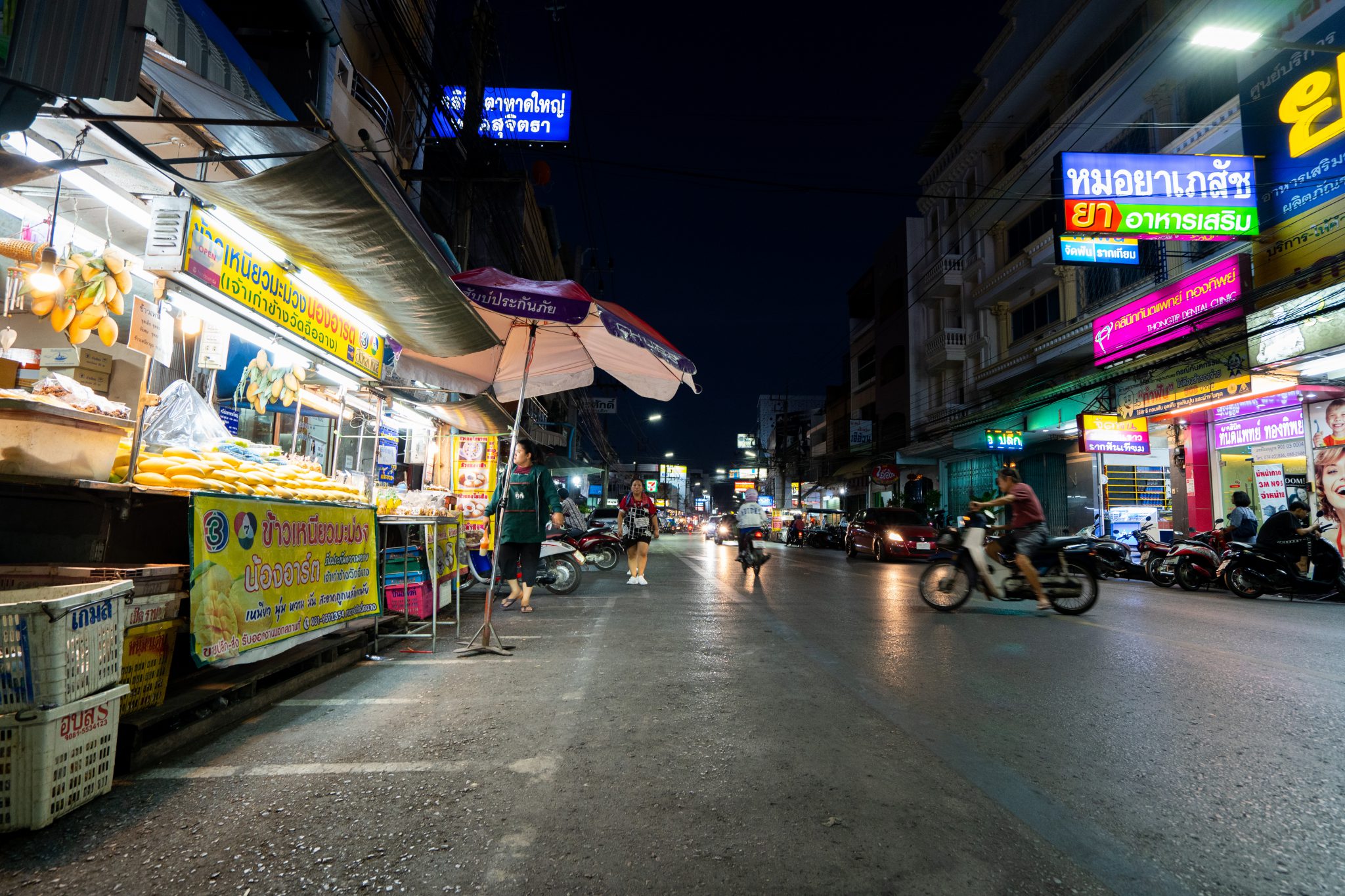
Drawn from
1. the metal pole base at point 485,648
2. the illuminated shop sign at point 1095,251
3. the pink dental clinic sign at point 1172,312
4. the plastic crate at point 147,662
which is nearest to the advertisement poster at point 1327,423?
the pink dental clinic sign at point 1172,312

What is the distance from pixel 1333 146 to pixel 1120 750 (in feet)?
50.0

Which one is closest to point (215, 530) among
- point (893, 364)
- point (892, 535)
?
point (892, 535)

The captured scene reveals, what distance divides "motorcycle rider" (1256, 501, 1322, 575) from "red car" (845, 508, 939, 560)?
26.4 feet

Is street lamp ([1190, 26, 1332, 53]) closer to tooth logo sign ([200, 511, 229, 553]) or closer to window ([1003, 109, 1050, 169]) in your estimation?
tooth logo sign ([200, 511, 229, 553])

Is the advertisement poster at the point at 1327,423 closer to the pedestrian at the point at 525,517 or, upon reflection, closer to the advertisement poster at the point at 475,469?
the pedestrian at the point at 525,517

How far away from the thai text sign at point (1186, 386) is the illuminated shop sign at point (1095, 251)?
2.73 meters

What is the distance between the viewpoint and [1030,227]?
944 inches

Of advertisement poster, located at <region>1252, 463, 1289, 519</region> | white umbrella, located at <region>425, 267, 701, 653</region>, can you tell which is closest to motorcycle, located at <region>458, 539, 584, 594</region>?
white umbrella, located at <region>425, 267, 701, 653</region>

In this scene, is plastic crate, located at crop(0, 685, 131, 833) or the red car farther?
the red car

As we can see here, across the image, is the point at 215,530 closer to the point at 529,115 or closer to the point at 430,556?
the point at 430,556

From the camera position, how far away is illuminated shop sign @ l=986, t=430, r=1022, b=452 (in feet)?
69.7

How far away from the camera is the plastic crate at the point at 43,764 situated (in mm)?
2271

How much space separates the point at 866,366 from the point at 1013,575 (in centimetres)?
3476

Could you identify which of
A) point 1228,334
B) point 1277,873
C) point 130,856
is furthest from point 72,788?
point 1228,334
